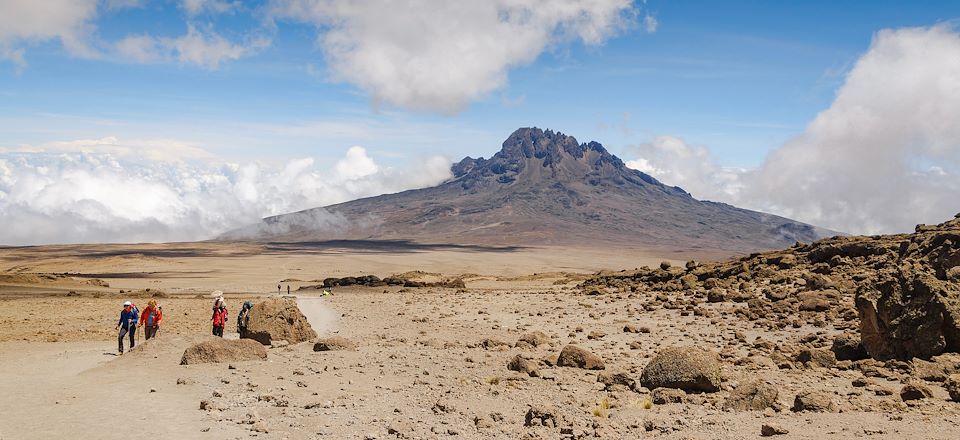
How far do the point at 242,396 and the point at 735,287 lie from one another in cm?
2631

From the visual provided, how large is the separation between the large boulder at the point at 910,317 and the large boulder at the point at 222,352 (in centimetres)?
1475

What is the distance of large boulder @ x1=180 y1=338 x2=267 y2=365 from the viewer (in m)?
16.9

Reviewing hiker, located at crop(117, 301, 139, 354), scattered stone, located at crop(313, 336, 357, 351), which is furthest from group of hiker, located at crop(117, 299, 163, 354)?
scattered stone, located at crop(313, 336, 357, 351)

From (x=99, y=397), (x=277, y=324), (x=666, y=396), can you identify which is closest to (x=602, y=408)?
(x=666, y=396)

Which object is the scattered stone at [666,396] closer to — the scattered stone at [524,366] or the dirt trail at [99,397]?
the scattered stone at [524,366]

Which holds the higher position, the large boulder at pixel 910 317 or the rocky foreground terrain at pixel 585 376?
the large boulder at pixel 910 317

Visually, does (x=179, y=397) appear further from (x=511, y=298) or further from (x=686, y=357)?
(x=511, y=298)

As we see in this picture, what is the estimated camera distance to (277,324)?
21.8 meters

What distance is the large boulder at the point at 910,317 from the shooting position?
1520 cm

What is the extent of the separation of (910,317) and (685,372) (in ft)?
19.7

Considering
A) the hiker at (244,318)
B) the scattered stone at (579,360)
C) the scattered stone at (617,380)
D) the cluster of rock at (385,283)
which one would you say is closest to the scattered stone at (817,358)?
the scattered stone at (617,380)

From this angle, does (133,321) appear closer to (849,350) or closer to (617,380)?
(617,380)

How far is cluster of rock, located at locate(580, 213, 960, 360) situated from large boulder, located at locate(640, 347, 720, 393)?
5172 mm

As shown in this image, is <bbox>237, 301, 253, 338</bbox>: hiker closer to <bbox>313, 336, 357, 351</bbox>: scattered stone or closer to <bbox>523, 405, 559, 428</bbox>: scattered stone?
<bbox>313, 336, 357, 351</bbox>: scattered stone
